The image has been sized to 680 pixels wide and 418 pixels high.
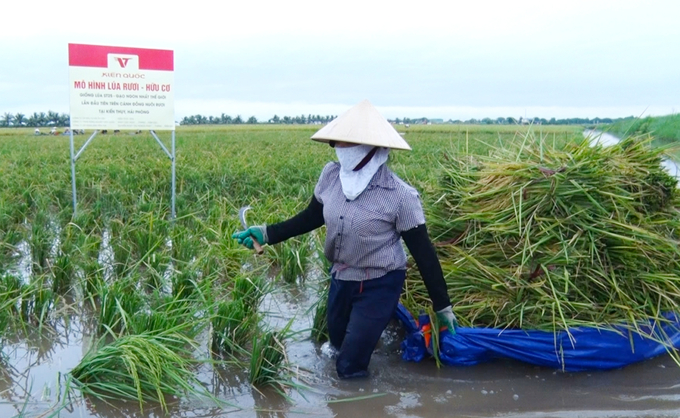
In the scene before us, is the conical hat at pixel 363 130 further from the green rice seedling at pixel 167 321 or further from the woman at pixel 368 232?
the green rice seedling at pixel 167 321

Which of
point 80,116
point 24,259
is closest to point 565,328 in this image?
point 24,259

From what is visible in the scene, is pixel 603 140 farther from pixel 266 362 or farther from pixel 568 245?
pixel 266 362

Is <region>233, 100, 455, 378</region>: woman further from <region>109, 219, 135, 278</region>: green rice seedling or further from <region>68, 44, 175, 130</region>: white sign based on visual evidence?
<region>68, 44, 175, 130</region>: white sign

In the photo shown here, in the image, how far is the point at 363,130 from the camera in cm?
276

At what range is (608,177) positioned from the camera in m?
3.16

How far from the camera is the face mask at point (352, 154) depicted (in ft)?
9.17

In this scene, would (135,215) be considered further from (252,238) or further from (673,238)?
(673,238)

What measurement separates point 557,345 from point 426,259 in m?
0.80

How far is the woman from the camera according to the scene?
280 cm

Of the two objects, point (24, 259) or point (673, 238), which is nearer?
point (673, 238)

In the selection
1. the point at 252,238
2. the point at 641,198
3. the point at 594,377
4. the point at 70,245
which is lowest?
the point at 594,377

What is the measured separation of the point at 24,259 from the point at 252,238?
2.22 m

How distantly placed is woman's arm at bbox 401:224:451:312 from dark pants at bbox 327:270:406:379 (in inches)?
5.6

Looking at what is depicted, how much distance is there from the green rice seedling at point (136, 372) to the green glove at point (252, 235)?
71 centimetres
